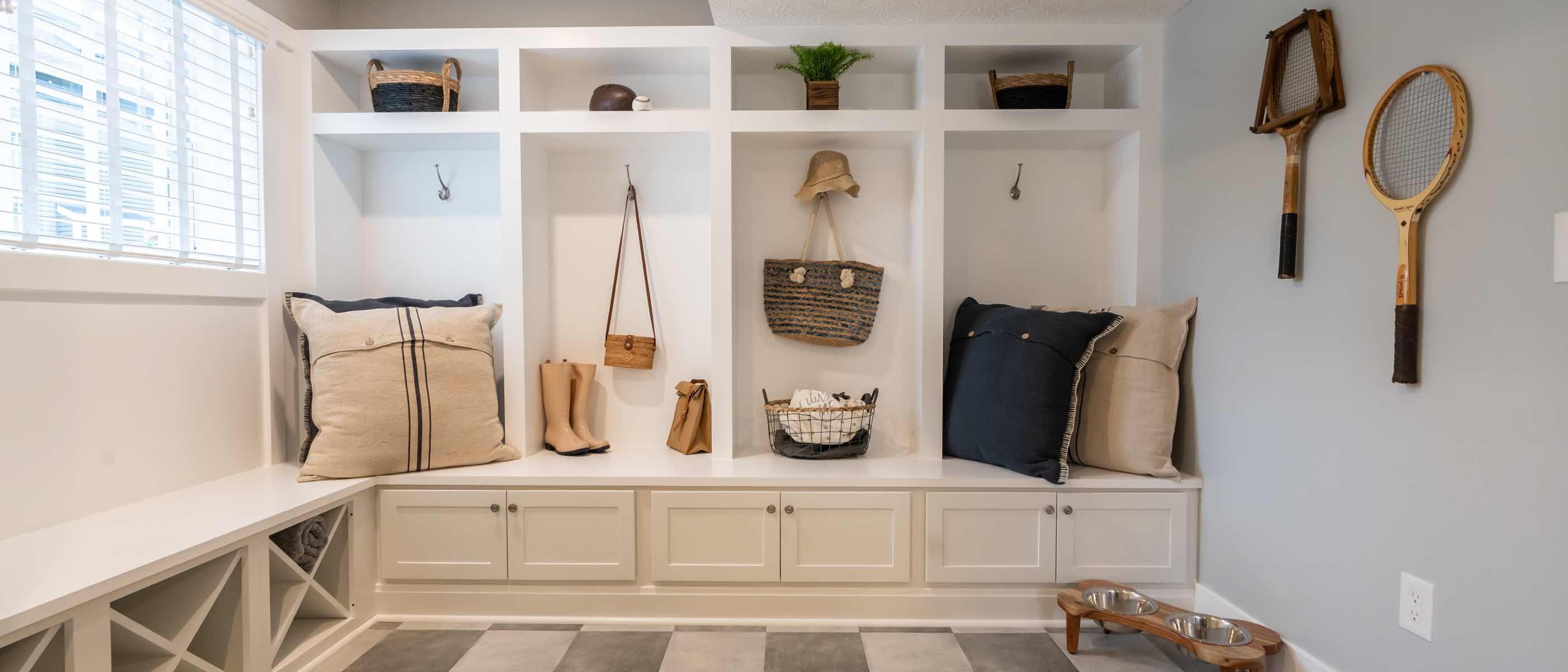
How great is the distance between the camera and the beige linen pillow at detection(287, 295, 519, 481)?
2385 millimetres

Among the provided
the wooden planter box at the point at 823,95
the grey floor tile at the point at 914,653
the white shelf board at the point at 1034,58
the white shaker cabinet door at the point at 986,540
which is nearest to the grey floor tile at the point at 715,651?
the grey floor tile at the point at 914,653

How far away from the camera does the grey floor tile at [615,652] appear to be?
2.16m

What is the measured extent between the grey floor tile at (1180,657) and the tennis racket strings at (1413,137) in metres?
1.43

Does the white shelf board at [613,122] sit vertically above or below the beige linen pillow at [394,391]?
above

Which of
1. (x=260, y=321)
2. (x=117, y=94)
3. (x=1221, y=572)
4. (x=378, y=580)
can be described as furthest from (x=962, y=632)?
(x=117, y=94)

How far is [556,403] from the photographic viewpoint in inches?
112

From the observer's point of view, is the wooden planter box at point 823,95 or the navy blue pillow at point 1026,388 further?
the wooden planter box at point 823,95

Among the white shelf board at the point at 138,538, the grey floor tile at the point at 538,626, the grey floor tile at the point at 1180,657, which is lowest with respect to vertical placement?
the grey floor tile at the point at 538,626

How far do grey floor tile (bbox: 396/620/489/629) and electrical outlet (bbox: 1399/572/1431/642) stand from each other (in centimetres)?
264

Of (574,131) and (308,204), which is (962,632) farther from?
(308,204)

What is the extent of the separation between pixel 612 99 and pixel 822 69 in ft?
2.72

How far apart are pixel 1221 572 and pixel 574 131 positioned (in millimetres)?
2796

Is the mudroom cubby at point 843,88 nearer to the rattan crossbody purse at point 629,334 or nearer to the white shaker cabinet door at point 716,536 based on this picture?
the rattan crossbody purse at point 629,334

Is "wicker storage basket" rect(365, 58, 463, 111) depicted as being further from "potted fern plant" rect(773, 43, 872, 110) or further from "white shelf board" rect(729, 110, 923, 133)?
"potted fern plant" rect(773, 43, 872, 110)
